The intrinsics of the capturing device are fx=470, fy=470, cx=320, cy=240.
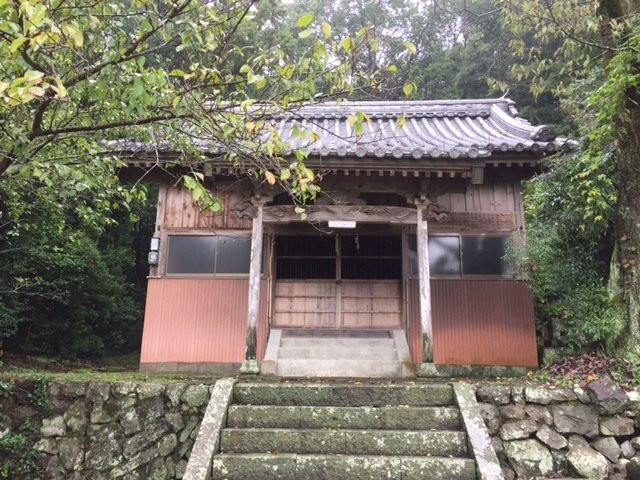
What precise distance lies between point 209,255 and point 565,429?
19.4ft

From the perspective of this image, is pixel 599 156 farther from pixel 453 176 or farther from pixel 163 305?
pixel 163 305

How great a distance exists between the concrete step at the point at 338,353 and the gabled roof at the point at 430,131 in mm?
3431

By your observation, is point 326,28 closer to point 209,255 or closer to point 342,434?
point 342,434

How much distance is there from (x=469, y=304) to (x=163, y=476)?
5.38 metres

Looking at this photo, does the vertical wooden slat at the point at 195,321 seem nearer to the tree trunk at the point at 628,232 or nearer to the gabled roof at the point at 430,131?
the gabled roof at the point at 430,131

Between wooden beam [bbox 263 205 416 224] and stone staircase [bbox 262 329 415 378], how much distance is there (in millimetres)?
2346

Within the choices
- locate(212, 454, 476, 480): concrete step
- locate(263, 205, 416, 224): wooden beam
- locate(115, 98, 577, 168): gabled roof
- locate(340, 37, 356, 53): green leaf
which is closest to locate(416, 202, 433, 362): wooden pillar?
locate(263, 205, 416, 224): wooden beam

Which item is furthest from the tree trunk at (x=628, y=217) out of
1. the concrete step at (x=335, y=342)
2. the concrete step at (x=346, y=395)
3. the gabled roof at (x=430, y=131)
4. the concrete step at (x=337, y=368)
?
the concrete step at (x=335, y=342)

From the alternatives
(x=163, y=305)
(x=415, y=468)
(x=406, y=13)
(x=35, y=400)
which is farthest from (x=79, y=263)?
(x=406, y=13)

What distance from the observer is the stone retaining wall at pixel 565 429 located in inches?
189

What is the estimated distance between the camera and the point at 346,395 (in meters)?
5.11

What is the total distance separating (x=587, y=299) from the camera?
6.24 metres

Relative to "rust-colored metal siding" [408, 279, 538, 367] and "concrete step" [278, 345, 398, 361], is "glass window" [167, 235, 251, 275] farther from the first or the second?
"rust-colored metal siding" [408, 279, 538, 367]

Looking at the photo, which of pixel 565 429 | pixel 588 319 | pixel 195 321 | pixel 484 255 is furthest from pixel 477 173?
pixel 195 321
